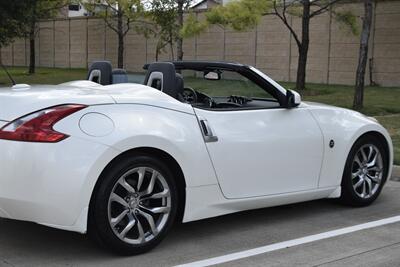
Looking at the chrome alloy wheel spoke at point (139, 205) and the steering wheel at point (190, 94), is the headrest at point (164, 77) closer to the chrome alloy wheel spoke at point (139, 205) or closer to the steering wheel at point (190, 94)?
the steering wheel at point (190, 94)

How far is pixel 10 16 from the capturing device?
63.1 ft

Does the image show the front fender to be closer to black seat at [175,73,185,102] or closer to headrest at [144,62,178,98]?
black seat at [175,73,185,102]

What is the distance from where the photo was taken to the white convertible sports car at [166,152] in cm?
405

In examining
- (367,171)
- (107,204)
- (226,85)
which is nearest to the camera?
(107,204)

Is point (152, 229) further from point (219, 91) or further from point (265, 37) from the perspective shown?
point (265, 37)

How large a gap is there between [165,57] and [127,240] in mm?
30004

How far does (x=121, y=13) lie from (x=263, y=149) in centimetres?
2703

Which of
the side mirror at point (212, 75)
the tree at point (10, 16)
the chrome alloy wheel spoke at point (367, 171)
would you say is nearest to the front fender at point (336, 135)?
the chrome alloy wheel spoke at point (367, 171)

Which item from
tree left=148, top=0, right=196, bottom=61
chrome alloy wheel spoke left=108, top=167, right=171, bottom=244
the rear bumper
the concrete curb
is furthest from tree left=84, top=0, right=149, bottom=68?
the rear bumper

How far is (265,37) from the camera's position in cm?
2809

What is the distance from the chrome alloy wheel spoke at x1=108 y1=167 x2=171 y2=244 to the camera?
4301 millimetres

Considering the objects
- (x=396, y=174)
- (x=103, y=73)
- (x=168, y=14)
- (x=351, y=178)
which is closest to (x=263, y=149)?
(x=351, y=178)

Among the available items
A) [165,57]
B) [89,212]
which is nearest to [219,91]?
[89,212]

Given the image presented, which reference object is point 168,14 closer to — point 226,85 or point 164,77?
point 226,85
